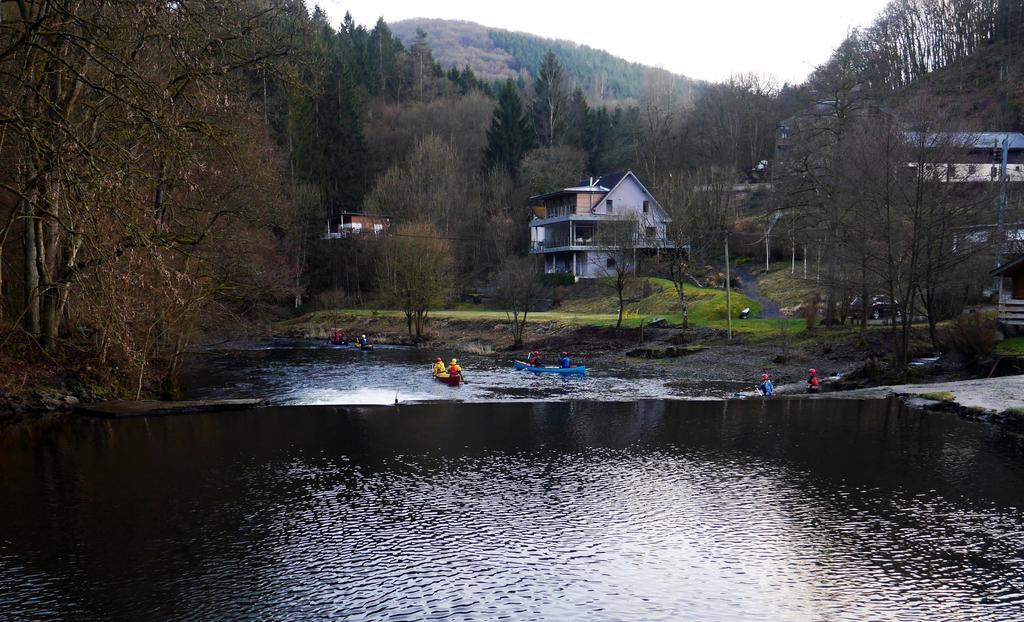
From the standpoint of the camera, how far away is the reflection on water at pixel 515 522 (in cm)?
1139

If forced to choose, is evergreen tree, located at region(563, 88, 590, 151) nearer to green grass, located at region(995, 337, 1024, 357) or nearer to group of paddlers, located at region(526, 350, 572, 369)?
group of paddlers, located at region(526, 350, 572, 369)

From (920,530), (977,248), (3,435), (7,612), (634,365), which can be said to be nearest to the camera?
(7,612)

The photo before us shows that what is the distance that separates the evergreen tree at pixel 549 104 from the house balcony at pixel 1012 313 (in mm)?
68513

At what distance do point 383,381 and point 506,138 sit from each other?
5751cm

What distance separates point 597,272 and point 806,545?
5490cm

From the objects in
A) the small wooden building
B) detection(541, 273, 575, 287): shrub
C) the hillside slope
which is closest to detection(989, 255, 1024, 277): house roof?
the small wooden building

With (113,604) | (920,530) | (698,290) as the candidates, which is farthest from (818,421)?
(698,290)

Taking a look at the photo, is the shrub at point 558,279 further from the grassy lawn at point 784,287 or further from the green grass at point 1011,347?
the green grass at point 1011,347

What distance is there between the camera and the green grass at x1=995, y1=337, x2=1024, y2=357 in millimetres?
30312

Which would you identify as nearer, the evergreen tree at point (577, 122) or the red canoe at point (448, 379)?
the red canoe at point (448, 379)

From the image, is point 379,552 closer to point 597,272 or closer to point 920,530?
point 920,530

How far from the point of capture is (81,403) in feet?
86.5

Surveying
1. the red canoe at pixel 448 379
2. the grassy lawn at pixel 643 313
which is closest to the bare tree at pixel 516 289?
the grassy lawn at pixel 643 313

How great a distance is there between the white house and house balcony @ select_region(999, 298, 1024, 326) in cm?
3447
